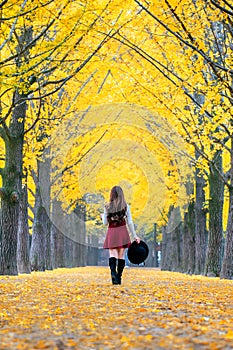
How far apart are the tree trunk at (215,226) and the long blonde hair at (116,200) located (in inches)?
362

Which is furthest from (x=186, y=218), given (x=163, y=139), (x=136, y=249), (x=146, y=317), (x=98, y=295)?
(x=146, y=317)

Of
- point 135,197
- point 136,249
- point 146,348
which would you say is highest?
point 135,197

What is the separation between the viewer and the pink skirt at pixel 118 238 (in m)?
11.1

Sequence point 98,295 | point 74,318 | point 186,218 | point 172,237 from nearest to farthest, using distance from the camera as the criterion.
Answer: point 74,318
point 98,295
point 186,218
point 172,237

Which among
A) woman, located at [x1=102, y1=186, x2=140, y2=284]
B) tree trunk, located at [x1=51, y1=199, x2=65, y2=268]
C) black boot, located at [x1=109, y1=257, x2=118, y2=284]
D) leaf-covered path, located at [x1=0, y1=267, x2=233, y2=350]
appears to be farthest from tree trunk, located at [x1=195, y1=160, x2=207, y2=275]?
leaf-covered path, located at [x1=0, y1=267, x2=233, y2=350]

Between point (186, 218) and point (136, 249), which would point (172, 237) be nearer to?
point (186, 218)

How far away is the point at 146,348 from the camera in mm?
4578

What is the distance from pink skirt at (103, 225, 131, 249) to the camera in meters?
11.1

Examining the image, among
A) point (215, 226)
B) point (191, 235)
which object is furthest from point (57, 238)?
point (215, 226)

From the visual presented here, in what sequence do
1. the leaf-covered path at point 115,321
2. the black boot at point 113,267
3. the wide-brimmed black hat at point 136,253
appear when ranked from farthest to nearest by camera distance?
the wide-brimmed black hat at point 136,253, the black boot at point 113,267, the leaf-covered path at point 115,321

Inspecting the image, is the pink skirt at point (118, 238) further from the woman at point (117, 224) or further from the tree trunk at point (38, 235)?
the tree trunk at point (38, 235)

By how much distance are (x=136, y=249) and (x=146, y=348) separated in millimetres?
6987

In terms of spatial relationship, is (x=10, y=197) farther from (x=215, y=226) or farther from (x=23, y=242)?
(x=215, y=226)

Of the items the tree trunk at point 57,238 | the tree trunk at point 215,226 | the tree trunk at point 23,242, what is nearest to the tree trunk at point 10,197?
the tree trunk at point 23,242
